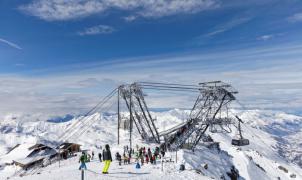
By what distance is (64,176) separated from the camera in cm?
3334

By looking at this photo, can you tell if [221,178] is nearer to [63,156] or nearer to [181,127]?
[181,127]

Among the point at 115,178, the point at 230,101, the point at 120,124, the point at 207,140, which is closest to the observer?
the point at 115,178

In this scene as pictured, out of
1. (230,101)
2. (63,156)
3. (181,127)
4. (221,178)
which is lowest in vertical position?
(221,178)

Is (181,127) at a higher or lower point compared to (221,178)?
higher

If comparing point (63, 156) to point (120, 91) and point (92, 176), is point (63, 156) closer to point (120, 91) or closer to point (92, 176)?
point (120, 91)

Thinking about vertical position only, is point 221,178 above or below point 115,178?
below

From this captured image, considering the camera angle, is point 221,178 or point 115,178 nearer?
point 115,178

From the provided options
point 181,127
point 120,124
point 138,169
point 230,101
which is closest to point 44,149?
point 120,124

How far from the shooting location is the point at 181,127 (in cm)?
7894

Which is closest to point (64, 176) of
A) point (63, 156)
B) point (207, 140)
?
point (63, 156)

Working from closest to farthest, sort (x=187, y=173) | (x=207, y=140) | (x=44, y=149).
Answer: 1. (x=187, y=173)
2. (x=207, y=140)
3. (x=44, y=149)

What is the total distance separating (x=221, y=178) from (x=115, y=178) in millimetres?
36273

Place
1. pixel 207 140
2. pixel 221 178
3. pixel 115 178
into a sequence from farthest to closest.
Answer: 1. pixel 207 140
2. pixel 221 178
3. pixel 115 178

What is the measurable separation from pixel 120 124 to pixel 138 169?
3834 centimetres
